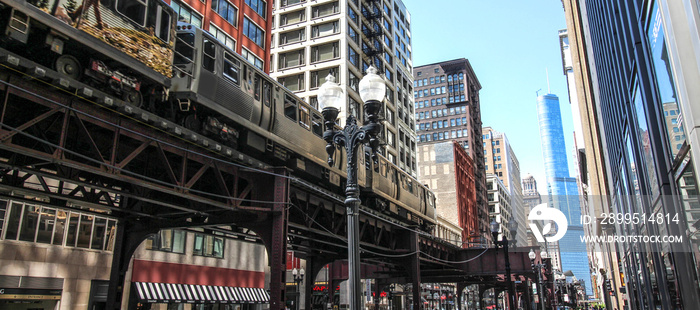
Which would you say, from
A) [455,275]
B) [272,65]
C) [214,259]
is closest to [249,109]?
[214,259]

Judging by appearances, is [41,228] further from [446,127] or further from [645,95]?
[446,127]

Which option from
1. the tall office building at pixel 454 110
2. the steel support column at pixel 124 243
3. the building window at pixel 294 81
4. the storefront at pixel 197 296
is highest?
the tall office building at pixel 454 110

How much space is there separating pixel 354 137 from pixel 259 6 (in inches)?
1387

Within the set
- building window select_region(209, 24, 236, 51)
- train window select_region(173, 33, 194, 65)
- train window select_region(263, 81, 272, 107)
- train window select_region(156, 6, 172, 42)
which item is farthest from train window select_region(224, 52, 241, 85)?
building window select_region(209, 24, 236, 51)

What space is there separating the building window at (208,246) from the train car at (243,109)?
1342 centimetres

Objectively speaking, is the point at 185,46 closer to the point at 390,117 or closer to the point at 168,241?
the point at 168,241

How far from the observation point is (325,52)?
5894cm

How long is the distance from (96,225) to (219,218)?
11.4 meters

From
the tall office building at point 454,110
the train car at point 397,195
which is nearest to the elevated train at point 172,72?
the train car at point 397,195

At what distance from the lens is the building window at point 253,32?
40.0 metres

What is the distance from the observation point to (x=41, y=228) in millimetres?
22859

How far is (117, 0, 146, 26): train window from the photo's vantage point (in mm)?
13000

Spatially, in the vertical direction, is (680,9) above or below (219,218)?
above

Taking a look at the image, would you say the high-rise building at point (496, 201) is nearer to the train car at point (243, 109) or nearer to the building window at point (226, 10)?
the building window at point (226, 10)
